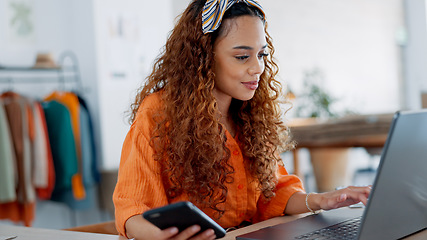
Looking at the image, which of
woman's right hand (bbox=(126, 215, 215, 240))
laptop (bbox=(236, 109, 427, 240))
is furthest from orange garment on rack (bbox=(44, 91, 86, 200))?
laptop (bbox=(236, 109, 427, 240))

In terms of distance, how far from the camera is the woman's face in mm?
1533

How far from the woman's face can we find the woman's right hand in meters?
0.48

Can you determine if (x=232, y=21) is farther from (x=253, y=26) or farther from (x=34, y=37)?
(x=34, y=37)

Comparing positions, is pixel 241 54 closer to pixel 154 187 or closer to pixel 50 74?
pixel 154 187

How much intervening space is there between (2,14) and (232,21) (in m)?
3.30

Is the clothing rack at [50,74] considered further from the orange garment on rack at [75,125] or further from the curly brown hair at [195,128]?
the curly brown hair at [195,128]

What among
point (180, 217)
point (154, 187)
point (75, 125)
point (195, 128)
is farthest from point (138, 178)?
point (75, 125)

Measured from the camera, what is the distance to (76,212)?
15.2 ft

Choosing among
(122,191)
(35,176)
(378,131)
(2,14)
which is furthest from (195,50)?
(2,14)

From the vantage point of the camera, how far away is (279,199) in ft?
5.58

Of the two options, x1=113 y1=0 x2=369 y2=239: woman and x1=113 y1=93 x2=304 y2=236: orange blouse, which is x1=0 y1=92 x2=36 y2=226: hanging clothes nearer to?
x1=113 y1=0 x2=369 y2=239: woman

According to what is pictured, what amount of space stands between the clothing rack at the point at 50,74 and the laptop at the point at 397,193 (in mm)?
3375

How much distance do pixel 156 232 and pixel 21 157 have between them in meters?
3.05

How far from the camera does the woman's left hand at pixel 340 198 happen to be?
1434 millimetres
